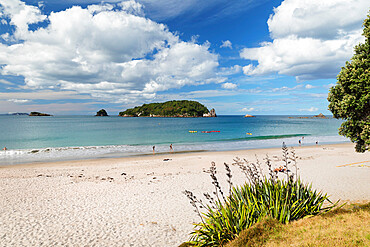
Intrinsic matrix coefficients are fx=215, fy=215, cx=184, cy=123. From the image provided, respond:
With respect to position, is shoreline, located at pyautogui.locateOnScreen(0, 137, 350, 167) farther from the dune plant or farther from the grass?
the grass

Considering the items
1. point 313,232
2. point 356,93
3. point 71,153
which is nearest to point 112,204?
point 313,232

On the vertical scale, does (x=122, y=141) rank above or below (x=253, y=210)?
below

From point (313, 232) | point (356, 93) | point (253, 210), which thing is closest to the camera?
point (313, 232)

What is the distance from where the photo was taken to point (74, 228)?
8359 millimetres

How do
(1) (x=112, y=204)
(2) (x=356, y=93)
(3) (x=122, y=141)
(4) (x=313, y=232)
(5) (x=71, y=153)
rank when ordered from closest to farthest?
(4) (x=313, y=232)
(2) (x=356, y=93)
(1) (x=112, y=204)
(5) (x=71, y=153)
(3) (x=122, y=141)

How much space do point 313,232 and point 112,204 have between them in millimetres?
8906

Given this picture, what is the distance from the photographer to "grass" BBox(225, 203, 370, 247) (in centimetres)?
441

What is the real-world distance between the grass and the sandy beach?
320 centimetres

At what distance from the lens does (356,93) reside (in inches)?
345

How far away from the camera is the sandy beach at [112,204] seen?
25.3ft

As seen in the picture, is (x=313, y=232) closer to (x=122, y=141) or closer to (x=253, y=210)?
(x=253, y=210)

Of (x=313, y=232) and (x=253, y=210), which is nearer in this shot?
(x=313, y=232)

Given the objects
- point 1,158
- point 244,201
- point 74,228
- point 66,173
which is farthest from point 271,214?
point 1,158

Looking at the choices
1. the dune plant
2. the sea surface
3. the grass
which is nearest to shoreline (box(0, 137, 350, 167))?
the sea surface
